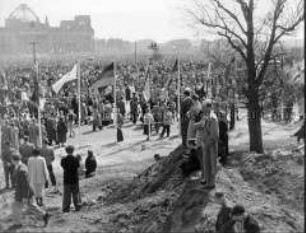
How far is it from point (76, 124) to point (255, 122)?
512 inches

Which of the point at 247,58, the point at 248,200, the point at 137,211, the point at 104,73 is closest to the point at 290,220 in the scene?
the point at 248,200

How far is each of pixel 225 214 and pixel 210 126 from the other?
2100mm

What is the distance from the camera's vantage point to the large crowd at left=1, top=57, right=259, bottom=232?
11.7m

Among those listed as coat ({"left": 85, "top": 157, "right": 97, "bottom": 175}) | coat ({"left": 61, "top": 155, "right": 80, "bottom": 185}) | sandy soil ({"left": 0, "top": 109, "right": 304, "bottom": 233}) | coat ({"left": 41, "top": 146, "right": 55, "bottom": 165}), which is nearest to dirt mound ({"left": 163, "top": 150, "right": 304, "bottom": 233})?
sandy soil ({"left": 0, "top": 109, "right": 304, "bottom": 233})

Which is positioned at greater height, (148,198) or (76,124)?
(76,124)

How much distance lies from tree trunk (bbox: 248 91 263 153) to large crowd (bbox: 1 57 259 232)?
0.82 meters

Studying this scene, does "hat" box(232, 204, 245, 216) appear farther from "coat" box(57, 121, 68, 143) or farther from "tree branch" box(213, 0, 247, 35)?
"coat" box(57, 121, 68, 143)

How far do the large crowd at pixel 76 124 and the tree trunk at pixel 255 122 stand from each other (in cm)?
82

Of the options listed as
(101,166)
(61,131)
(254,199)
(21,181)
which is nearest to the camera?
(254,199)

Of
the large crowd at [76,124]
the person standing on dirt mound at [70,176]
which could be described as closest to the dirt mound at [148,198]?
the large crowd at [76,124]

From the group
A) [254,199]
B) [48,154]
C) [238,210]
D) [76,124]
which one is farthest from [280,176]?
[76,124]

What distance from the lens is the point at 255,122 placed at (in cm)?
1653

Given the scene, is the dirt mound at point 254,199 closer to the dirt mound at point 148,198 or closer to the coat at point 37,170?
the dirt mound at point 148,198

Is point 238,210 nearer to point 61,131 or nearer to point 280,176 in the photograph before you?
point 280,176
